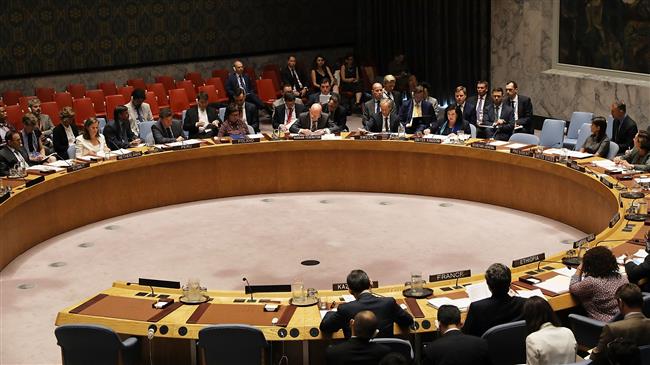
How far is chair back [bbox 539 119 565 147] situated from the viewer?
13.1m

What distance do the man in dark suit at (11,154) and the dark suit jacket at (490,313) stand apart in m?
6.70

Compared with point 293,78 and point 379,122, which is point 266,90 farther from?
point 379,122

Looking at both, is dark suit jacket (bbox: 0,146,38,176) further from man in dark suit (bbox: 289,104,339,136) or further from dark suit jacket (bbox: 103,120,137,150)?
man in dark suit (bbox: 289,104,339,136)

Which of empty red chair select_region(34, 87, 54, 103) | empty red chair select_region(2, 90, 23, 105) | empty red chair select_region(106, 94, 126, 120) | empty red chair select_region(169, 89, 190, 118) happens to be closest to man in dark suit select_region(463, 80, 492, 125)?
empty red chair select_region(169, 89, 190, 118)

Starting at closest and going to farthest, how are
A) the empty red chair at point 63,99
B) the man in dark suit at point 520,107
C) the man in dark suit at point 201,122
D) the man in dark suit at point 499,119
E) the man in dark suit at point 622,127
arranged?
the man in dark suit at point 622,127, the man in dark suit at point 499,119, the man in dark suit at point 520,107, the man in dark suit at point 201,122, the empty red chair at point 63,99

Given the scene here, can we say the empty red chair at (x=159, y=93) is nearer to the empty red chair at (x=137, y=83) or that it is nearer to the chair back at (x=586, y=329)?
the empty red chair at (x=137, y=83)

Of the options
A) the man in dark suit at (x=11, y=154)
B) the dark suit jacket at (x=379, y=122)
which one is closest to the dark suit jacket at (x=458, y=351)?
the man in dark suit at (x=11, y=154)

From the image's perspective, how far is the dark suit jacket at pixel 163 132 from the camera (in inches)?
516

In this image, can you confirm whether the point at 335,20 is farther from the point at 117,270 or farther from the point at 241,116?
the point at 117,270

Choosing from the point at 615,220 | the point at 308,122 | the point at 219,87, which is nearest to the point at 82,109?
the point at 219,87

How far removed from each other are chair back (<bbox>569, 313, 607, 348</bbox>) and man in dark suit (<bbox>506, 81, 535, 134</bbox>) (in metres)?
7.19

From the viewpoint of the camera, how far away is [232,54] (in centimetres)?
1969

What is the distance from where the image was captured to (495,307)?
21.9 feet

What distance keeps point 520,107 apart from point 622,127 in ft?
6.09
